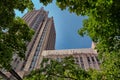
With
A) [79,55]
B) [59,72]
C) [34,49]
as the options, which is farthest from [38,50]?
[59,72]

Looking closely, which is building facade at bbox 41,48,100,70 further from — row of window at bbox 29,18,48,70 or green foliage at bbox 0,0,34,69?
green foliage at bbox 0,0,34,69

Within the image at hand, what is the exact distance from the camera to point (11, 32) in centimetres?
1322

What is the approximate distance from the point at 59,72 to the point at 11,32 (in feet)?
11.5

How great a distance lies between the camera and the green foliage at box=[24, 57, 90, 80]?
41.3 ft

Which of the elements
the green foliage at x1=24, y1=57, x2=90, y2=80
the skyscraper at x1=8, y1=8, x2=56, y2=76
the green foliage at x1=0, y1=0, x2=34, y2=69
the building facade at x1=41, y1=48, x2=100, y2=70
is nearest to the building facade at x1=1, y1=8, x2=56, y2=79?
the skyscraper at x1=8, y1=8, x2=56, y2=76

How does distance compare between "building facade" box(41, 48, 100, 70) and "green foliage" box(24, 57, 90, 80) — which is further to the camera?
"building facade" box(41, 48, 100, 70)

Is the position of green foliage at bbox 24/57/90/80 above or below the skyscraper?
below

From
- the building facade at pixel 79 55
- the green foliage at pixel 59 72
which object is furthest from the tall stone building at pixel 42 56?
the green foliage at pixel 59 72

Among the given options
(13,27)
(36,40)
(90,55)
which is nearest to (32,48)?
(36,40)

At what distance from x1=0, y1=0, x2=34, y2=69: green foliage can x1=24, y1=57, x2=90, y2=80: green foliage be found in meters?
Answer: 1.44

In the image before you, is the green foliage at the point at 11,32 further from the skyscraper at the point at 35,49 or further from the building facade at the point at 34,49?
the skyscraper at the point at 35,49

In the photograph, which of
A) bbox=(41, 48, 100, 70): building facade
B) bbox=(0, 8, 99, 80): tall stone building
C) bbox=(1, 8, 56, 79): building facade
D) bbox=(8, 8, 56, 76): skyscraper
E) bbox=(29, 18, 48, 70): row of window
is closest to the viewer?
bbox=(1, 8, 56, 79): building facade

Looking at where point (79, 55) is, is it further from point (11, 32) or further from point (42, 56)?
point (11, 32)

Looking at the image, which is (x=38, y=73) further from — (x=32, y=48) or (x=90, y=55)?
(x=32, y=48)
